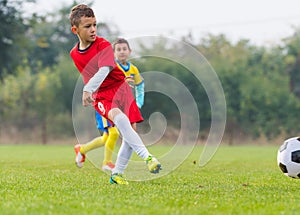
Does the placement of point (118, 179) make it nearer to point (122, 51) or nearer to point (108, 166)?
point (122, 51)

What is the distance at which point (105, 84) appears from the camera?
22.4 ft

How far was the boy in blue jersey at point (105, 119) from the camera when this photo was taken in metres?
8.75

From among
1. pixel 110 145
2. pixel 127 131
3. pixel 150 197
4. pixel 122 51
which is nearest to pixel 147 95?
pixel 110 145

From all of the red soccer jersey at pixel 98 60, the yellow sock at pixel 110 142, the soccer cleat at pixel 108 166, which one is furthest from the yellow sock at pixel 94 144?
the red soccer jersey at pixel 98 60

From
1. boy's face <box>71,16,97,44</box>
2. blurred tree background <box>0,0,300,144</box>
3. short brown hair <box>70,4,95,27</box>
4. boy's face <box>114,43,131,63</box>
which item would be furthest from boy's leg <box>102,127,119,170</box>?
blurred tree background <box>0,0,300,144</box>

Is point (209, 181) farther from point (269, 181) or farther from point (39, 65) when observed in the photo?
point (39, 65)

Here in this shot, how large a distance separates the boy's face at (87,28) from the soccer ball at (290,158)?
2.53m

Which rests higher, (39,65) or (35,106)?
(39,65)

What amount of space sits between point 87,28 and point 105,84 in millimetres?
691

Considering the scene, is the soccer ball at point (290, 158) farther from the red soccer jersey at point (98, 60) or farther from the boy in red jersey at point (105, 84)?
the red soccer jersey at point (98, 60)

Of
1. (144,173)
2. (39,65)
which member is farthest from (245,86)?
(144,173)

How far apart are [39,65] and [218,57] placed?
12105 millimetres

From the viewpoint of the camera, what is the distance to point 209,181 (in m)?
7.49

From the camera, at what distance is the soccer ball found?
6605 millimetres
